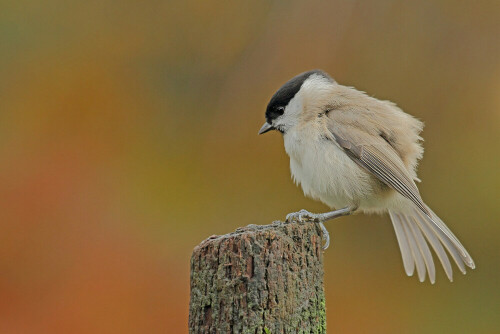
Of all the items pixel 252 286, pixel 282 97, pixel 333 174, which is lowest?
pixel 252 286

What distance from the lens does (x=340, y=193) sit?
3672mm

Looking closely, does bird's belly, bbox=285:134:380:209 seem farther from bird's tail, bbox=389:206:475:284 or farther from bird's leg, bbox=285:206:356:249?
bird's tail, bbox=389:206:475:284

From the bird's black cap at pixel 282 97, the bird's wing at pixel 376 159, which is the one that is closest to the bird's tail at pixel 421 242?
the bird's wing at pixel 376 159

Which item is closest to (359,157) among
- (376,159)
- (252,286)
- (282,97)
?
(376,159)

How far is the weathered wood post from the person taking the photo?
2.20 metres

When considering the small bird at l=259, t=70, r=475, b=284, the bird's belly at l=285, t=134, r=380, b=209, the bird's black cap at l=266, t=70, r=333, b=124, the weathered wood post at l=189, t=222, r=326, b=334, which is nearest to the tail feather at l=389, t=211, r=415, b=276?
the small bird at l=259, t=70, r=475, b=284

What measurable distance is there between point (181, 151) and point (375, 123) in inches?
64.9

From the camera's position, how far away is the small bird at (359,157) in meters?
3.60

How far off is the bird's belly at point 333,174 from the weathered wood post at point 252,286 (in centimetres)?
128

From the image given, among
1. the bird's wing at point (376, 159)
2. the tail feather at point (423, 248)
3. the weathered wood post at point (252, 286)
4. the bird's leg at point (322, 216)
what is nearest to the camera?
the weathered wood post at point (252, 286)

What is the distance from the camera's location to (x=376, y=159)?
3.60 meters

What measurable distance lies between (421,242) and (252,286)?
82.0 inches

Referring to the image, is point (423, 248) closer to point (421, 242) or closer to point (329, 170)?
point (421, 242)

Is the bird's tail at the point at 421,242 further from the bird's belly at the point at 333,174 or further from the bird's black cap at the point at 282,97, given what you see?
the bird's black cap at the point at 282,97
